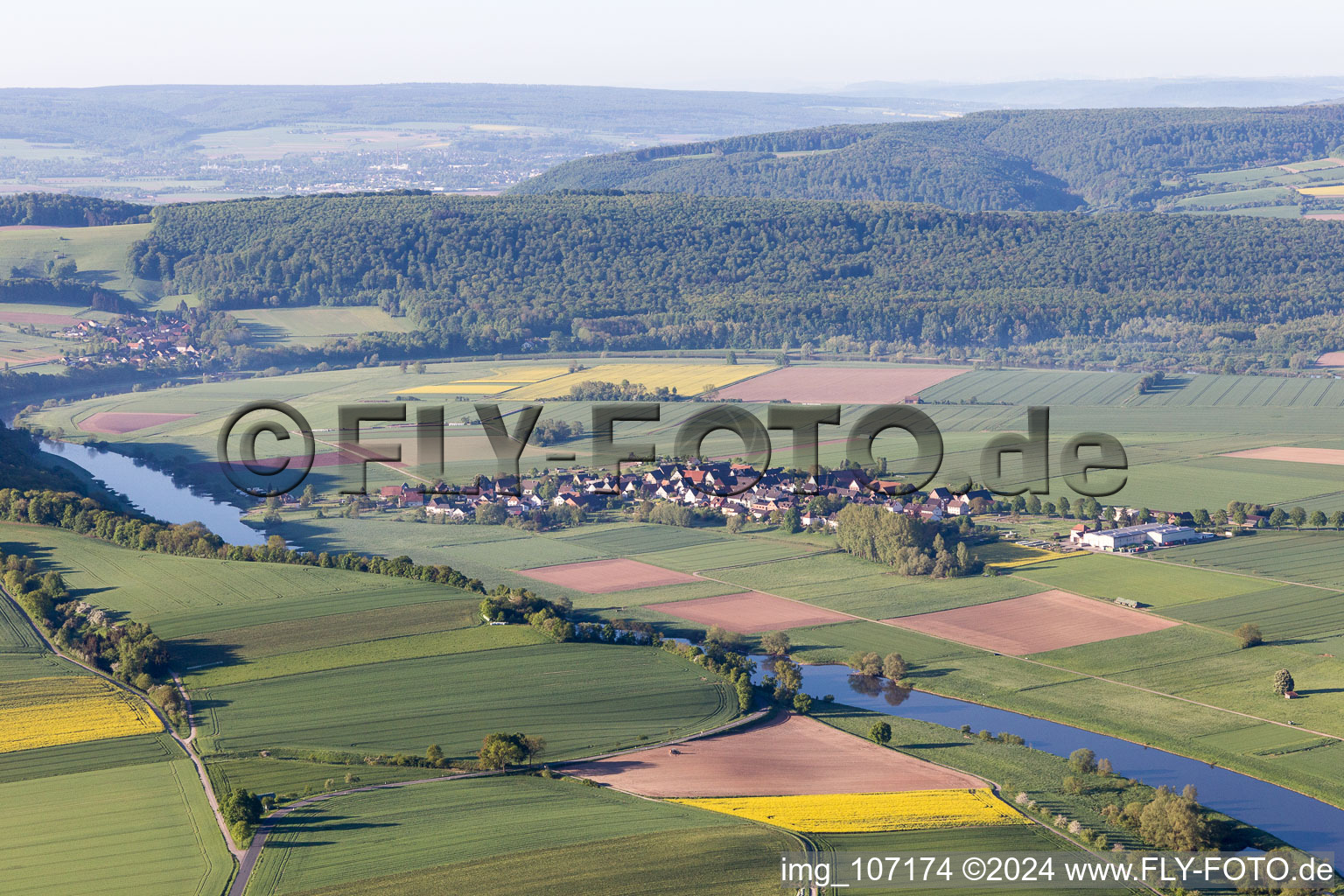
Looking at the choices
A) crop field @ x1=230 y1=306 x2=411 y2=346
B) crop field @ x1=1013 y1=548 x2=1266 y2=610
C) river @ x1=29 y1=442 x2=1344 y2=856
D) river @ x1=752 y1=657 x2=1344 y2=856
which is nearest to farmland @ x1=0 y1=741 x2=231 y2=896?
river @ x1=752 y1=657 x2=1344 y2=856

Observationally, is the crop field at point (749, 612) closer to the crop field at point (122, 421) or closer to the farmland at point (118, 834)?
the farmland at point (118, 834)

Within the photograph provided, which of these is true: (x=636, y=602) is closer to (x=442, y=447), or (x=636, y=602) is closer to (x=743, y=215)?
(x=442, y=447)

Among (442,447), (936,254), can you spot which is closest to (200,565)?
(442,447)

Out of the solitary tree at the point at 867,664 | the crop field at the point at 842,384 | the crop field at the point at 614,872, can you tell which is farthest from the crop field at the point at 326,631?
the crop field at the point at 842,384

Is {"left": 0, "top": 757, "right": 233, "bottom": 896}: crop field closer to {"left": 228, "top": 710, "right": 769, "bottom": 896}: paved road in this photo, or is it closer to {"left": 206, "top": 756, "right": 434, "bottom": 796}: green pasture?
{"left": 228, "top": 710, "right": 769, "bottom": 896}: paved road

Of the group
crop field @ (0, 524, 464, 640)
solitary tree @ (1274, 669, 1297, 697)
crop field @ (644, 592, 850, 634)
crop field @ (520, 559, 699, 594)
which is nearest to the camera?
solitary tree @ (1274, 669, 1297, 697)

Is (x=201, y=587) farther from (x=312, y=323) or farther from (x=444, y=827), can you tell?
(x=312, y=323)

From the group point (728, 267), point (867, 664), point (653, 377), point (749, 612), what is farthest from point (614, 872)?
point (728, 267)
